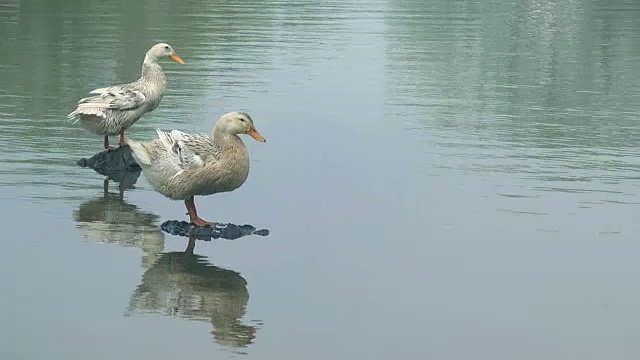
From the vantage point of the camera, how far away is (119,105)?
15375 millimetres

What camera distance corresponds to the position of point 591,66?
26094mm

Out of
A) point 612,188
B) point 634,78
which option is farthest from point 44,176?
point 634,78

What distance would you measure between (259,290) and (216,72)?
14.1 meters

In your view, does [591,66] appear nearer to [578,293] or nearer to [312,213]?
[312,213]

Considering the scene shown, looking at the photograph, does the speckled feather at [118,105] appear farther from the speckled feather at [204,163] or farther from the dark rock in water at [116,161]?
the speckled feather at [204,163]

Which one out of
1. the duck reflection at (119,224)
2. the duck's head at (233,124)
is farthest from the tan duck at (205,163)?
the duck reflection at (119,224)

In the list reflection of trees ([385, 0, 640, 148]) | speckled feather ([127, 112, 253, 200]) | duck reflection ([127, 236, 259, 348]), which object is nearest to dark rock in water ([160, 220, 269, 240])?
speckled feather ([127, 112, 253, 200])

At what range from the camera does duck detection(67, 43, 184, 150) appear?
1538 cm

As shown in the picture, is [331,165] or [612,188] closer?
[612,188]

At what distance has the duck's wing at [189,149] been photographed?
12195mm

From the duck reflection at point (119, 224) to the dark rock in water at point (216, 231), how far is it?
182mm

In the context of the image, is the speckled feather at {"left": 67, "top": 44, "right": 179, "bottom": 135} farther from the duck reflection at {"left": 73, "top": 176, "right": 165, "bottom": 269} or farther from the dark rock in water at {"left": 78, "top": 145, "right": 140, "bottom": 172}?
the duck reflection at {"left": 73, "top": 176, "right": 165, "bottom": 269}

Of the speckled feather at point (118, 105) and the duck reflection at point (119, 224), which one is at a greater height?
the speckled feather at point (118, 105)

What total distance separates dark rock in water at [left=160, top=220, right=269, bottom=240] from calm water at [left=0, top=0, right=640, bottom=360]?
153mm
